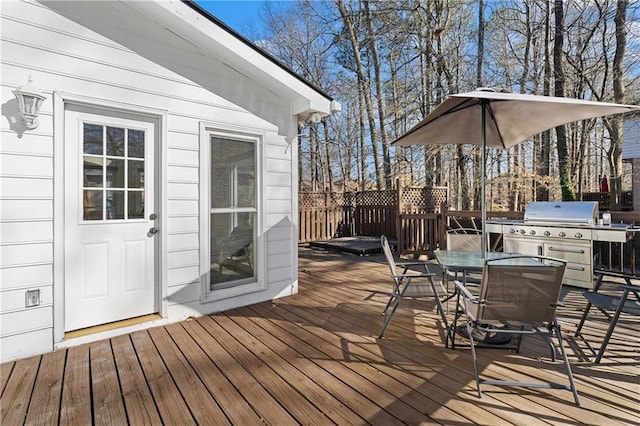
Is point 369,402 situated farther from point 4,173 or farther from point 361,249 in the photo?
point 361,249

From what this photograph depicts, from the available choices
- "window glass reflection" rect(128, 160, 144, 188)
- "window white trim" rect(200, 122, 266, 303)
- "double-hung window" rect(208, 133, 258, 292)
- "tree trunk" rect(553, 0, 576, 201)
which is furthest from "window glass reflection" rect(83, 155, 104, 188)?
"tree trunk" rect(553, 0, 576, 201)

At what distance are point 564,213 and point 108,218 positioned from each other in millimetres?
5551

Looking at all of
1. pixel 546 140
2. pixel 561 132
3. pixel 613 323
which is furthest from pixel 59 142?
pixel 546 140

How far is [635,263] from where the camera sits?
530 cm

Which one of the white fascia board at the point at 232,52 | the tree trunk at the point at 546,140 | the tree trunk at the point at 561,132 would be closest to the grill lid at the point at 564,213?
the white fascia board at the point at 232,52

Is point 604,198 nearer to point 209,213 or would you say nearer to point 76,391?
point 209,213

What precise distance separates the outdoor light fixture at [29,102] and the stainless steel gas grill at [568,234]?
5.85m

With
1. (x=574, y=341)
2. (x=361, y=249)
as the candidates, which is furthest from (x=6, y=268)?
(x=361, y=249)

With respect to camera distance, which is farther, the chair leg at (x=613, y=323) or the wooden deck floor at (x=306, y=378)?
the chair leg at (x=613, y=323)

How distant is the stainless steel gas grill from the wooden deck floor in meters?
1.14

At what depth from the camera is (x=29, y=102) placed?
2557 mm

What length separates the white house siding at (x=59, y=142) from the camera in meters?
2.55

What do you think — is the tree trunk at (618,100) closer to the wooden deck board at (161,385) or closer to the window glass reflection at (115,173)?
the window glass reflection at (115,173)

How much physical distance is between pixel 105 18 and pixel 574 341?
5.02m
